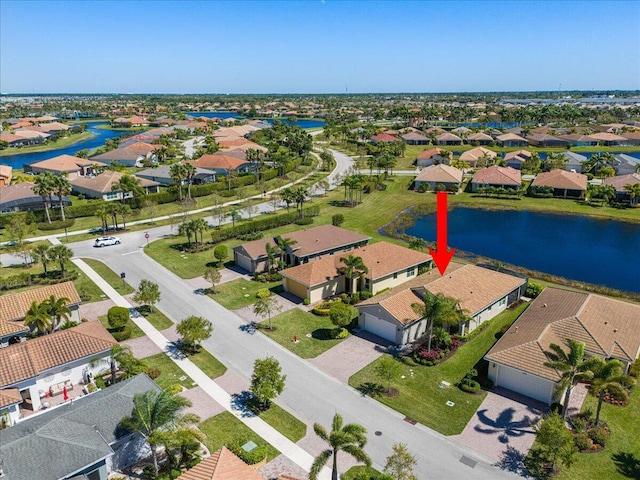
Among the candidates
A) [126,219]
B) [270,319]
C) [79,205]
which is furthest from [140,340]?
[79,205]

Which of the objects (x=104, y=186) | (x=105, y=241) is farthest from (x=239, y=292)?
(x=104, y=186)

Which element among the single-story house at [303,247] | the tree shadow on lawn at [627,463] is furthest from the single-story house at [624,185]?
the tree shadow on lawn at [627,463]

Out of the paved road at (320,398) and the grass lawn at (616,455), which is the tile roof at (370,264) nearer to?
the paved road at (320,398)

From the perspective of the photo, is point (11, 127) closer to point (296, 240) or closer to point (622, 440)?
point (296, 240)

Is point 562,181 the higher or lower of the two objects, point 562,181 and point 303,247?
the higher

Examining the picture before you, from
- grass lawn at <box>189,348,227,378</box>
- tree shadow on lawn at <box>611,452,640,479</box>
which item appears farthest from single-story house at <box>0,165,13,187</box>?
tree shadow on lawn at <box>611,452,640,479</box>

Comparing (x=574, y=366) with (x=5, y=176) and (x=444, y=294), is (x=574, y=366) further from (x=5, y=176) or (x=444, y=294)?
(x=5, y=176)

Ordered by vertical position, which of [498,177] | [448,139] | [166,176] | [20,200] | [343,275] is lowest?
[343,275]
